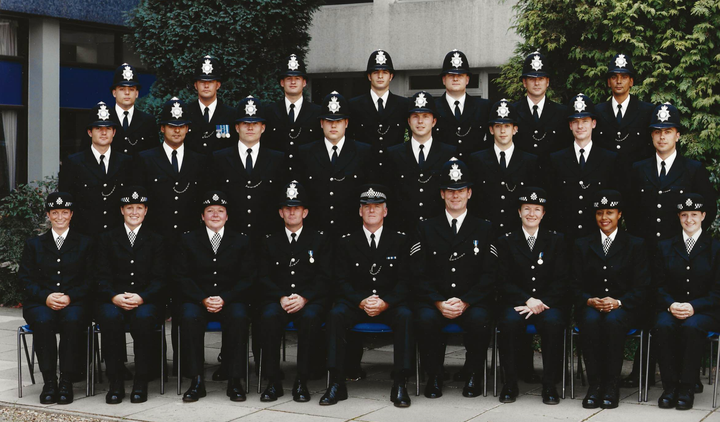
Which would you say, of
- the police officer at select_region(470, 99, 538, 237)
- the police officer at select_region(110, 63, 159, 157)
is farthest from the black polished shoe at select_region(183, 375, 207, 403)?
the police officer at select_region(470, 99, 538, 237)

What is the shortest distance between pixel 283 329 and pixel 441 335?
1205mm

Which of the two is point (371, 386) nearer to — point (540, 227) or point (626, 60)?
point (540, 227)

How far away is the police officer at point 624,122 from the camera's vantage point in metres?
7.81

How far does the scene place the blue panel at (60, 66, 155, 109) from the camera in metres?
15.9

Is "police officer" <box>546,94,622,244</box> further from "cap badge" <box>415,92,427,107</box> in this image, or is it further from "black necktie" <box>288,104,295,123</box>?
"black necktie" <box>288,104,295,123</box>

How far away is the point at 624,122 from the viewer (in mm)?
7828

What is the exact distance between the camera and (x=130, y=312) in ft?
24.5

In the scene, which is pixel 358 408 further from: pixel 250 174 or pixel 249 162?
pixel 249 162

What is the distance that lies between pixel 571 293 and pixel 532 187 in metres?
0.86

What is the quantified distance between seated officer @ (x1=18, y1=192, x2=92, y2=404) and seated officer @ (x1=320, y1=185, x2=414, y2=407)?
76.1 inches

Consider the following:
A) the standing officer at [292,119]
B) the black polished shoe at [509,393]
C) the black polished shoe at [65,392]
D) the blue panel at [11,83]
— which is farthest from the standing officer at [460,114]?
the blue panel at [11,83]

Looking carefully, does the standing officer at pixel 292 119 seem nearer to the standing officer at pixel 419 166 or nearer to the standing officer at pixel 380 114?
the standing officer at pixel 380 114

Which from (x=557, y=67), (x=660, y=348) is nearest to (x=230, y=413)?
(x=660, y=348)

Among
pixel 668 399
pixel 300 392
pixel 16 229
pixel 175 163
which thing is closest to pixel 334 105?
pixel 175 163
